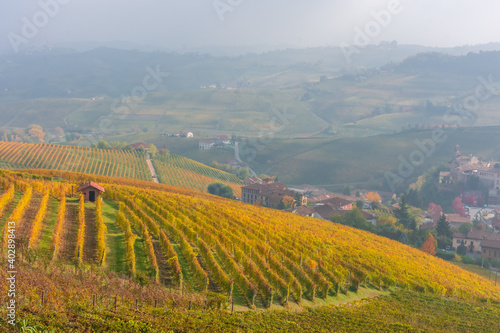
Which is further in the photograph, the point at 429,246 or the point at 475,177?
the point at 475,177

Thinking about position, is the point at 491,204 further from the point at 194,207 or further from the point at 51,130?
the point at 51,130

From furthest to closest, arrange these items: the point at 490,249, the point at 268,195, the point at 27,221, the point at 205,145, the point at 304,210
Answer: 1. the point at 205,145
2. the point at 268,195
3. the point at 304,210
4. the point at 490,249
5. the point at 27,221

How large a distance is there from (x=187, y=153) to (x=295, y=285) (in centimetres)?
11225

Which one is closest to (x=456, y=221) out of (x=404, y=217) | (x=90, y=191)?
(x=404, y=217)

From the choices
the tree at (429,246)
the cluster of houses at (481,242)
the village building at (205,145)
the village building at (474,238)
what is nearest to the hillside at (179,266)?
the tree at (429,246)

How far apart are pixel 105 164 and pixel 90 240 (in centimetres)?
5895

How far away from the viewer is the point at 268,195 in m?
75.8

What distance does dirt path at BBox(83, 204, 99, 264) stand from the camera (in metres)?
18.9

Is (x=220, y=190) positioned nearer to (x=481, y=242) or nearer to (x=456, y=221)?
(x=456, y=221)

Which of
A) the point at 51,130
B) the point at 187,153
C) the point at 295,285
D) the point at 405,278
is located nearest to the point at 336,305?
the point at 295,285

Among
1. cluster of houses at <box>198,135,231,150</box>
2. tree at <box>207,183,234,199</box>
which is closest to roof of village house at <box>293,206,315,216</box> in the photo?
tree at <box>207,183,234,199</box>

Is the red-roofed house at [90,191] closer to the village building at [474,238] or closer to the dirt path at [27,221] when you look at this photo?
the dirt path at [27,221]

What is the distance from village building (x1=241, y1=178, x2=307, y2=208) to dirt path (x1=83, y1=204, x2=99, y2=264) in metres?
48.8

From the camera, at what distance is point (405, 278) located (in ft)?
94.0
